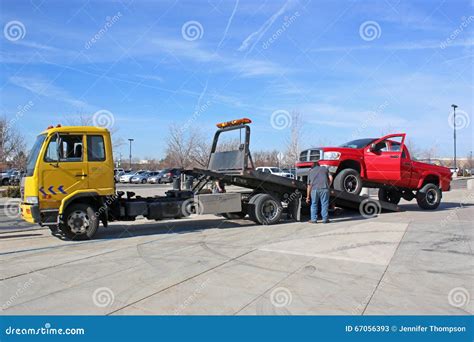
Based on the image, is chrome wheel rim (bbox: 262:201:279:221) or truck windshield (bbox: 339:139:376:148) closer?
chrome wheel rim (bbox: 262:201:279:221)

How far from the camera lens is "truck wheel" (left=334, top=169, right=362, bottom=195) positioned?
12.8 metres

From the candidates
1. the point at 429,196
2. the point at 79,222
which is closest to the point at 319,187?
the point at 429,196

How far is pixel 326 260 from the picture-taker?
7207 mm

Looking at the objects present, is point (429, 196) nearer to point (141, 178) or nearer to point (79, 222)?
point (79, 222)

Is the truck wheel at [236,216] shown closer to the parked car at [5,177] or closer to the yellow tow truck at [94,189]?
the yellow tow truck at [94,189]

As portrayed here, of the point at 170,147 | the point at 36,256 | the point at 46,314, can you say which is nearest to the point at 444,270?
the point at 46,314

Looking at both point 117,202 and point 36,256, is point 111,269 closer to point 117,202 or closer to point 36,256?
point 36,256

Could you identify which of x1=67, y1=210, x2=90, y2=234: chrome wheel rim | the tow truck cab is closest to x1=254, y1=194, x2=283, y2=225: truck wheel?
the tow truck cab

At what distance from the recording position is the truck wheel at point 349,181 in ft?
41.9

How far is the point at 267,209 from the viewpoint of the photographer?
11938mm

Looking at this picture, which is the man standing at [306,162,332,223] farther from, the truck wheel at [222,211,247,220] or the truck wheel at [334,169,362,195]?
the truck wheel at [222,211,247,220]

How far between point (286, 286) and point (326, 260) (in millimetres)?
1666

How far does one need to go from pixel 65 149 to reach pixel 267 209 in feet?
17.8

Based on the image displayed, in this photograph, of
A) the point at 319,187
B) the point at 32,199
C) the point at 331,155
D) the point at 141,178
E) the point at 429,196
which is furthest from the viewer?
the point at 141,178
